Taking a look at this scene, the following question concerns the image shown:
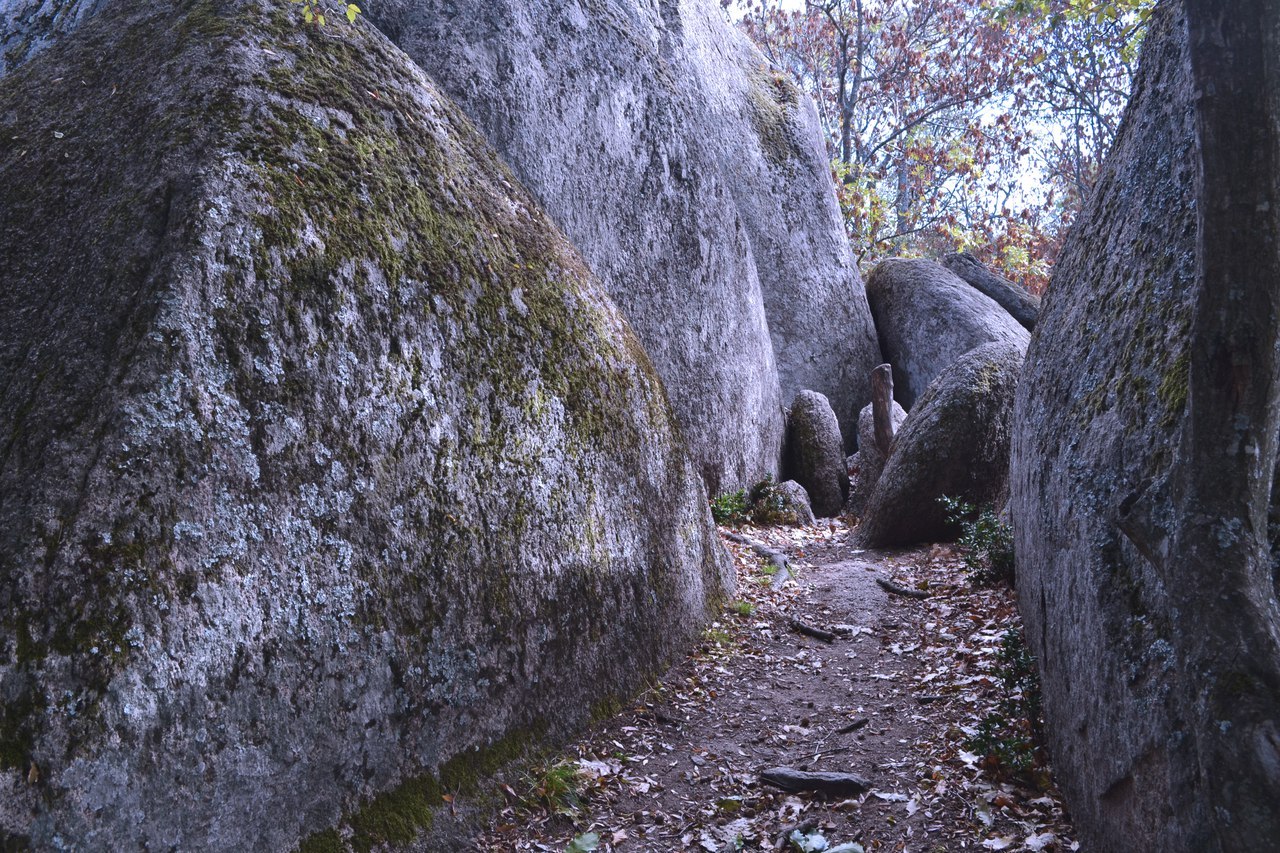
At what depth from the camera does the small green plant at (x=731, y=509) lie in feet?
39.5

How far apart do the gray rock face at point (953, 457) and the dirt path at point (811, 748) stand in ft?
7.04

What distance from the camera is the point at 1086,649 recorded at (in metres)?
4.09

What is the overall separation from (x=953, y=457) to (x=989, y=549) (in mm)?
2465

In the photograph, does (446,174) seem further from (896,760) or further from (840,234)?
(840,234)

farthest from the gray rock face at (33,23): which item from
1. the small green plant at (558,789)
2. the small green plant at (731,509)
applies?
the small green plant at (731,509)

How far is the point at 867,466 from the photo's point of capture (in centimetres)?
1405

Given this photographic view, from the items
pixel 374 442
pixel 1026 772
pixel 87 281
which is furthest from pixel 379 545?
pixel 1026 772

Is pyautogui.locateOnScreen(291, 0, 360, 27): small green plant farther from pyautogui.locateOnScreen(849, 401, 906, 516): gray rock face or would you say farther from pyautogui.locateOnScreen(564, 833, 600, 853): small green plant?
pyautogui.locateOnScreen(849, 401, 906, 516): gray rock face

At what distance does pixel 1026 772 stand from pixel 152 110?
6104 millimetres

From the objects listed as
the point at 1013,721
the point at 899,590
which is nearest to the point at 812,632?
the point at 899,590

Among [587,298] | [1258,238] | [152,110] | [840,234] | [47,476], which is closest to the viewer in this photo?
[1258,238]

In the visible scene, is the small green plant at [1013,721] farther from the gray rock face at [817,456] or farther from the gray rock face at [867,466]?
the gray rock face at [817,456]

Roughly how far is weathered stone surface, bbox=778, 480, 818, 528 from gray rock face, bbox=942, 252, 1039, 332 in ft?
29.7

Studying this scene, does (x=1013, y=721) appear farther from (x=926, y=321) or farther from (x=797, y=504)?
(x=926, y=321)
